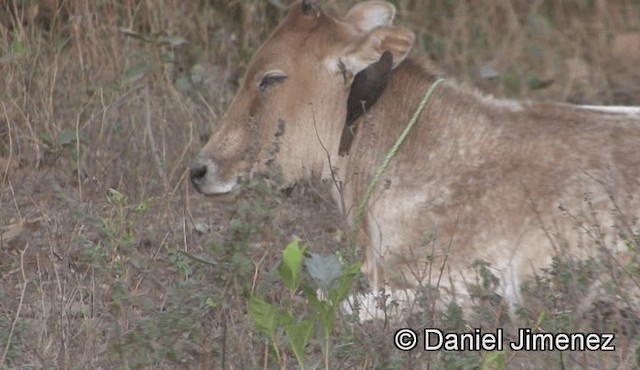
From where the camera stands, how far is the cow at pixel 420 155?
19.9ft

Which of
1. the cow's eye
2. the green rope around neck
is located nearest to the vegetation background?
the green rope around neck

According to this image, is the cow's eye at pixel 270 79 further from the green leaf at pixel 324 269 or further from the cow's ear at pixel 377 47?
the green leaf at pixel 324 269

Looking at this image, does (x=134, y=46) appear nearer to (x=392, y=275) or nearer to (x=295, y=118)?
(x=295, y=118)

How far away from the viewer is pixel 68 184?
26.9 ft

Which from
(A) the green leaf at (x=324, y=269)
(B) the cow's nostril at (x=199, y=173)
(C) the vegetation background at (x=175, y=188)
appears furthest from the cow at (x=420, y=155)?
(A) the green leaf at (x=324, y=269)

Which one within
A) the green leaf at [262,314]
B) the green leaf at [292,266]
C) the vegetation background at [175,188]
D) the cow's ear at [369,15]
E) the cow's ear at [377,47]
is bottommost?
the vegetation background at [175,188]

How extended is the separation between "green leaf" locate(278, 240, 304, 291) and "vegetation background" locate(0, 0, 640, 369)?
0.12m

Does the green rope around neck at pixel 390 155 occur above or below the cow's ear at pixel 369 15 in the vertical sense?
below

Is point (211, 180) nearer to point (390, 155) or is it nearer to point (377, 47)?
point (390, 155)

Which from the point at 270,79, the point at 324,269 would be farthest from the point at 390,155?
the point at 324,269

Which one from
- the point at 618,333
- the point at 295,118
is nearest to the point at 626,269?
the point at 618,333

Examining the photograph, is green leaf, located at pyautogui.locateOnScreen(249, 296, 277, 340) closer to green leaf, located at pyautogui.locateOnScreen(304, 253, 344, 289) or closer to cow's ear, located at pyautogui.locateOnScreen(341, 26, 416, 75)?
green leaf, located at pyautogui.locateOnScreen(304, 253, 344, 289)

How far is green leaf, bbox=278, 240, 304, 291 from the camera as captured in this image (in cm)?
495

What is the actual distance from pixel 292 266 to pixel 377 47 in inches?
67.4
